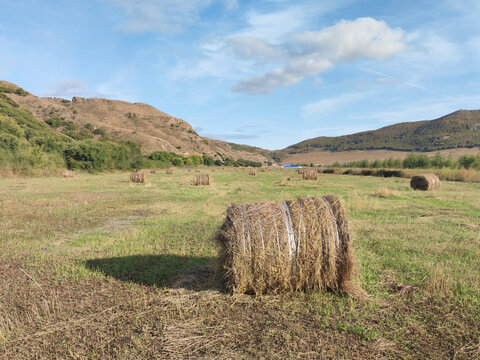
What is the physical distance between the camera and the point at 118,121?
120750 millimetres

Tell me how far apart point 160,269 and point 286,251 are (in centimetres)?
285

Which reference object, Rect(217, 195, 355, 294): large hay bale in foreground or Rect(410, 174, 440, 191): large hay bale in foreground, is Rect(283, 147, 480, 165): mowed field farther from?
Rect(217, 195, 355, 294): large hay bale in foreground

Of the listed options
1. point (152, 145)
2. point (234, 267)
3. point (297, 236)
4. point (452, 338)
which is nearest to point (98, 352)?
point (234, 267)

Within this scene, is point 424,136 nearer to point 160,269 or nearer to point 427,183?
point 427,183

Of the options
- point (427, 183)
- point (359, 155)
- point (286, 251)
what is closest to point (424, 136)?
point (359, 155)

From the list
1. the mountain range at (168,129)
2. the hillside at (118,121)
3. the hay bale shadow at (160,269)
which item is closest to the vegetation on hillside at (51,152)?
the mountain range at (168,129)

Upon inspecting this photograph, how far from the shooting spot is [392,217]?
10.9 metres

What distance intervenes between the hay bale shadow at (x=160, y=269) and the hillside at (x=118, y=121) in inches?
3424

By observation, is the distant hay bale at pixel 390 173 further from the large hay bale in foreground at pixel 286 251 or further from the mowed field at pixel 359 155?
the large hay bale in foreground at pixel 286 251

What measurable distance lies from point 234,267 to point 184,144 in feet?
391

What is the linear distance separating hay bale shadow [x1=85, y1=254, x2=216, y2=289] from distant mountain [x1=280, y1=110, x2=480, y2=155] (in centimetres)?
10785

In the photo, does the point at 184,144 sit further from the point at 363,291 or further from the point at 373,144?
the point at 363,291

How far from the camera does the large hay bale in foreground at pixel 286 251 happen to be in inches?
181

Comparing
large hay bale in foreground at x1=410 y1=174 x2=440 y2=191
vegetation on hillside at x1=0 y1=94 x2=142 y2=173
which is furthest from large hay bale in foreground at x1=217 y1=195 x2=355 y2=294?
vegetation on hillside at x1=0 y1=94 x2=142 y2=173
